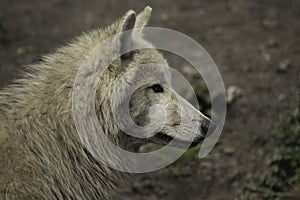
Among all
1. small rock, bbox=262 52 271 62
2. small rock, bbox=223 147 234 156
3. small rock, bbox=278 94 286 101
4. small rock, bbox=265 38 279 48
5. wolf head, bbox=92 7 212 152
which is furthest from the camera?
small rock, bbox=265 38 279 48

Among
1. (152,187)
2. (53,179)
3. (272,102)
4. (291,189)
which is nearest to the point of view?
(53,179)

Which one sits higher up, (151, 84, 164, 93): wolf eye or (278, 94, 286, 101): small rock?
(278, 94, 286, 101): small rock

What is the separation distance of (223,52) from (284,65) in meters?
0.85

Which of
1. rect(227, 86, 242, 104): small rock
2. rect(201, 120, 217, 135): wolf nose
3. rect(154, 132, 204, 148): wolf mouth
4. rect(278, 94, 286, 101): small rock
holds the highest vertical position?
rect(227, 86, 242, 104): small rock

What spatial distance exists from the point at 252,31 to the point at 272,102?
1.69 m

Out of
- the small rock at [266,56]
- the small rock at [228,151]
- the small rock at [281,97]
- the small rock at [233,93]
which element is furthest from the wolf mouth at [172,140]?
the small rock at [266,56]

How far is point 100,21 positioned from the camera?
9.86 meters

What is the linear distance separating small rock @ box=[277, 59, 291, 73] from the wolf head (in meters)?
3.32

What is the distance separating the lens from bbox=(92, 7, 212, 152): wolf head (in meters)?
5.11

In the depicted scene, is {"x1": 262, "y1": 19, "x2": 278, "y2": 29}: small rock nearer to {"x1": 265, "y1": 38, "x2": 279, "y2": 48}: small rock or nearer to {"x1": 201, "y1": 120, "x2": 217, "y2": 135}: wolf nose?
{"x1": 265, "y1": 38, "x2": 279, "y2": 48}: small rock

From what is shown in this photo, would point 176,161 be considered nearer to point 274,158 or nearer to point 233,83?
point 274,158

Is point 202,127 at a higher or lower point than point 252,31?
lower

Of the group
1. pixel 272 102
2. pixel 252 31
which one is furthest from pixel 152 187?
pixel 252 31

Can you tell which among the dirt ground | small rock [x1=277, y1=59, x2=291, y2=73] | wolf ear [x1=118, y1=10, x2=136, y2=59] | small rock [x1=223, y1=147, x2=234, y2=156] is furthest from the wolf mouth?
small rock [x1=277, y1=59, x2=291, y2=73]
